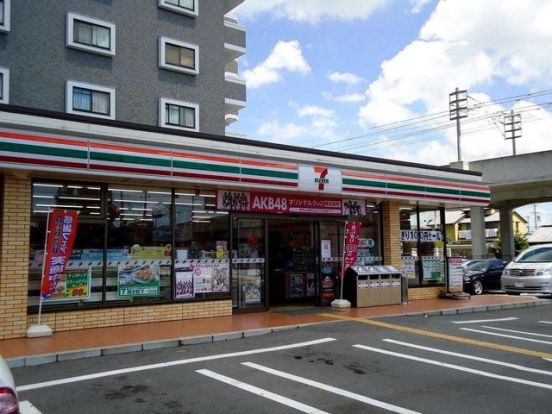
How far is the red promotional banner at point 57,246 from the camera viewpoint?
9922mm

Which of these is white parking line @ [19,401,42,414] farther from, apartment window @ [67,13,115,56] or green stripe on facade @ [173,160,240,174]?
apartment window @ [67,13,115,56]

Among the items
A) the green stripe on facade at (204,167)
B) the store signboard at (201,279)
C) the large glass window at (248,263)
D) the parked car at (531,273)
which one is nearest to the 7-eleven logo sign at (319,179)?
the large glass window at (248,263)

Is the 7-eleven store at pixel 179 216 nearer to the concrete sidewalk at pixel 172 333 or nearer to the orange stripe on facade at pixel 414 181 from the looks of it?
the orange stripe on facade at pixel 414 181

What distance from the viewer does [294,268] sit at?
49.0 feet

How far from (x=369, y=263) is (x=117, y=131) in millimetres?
8211

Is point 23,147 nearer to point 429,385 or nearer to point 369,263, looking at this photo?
point 429,385

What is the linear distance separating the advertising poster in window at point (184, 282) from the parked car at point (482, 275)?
1308cm

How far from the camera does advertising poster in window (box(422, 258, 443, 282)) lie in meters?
16.3

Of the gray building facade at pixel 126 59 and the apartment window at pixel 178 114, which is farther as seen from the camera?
the apartment window at pixel 178 114

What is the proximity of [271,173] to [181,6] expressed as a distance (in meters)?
18.0

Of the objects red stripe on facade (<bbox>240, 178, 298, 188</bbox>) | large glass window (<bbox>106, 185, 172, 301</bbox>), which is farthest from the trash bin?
large glass window (<bbox>106, 185, 172, 301</bbox>)

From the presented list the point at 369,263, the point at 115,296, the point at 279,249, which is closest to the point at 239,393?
the point at 115,296

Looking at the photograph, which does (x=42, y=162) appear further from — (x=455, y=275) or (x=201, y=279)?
(x=455, y=275)

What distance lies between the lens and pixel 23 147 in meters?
9.24
